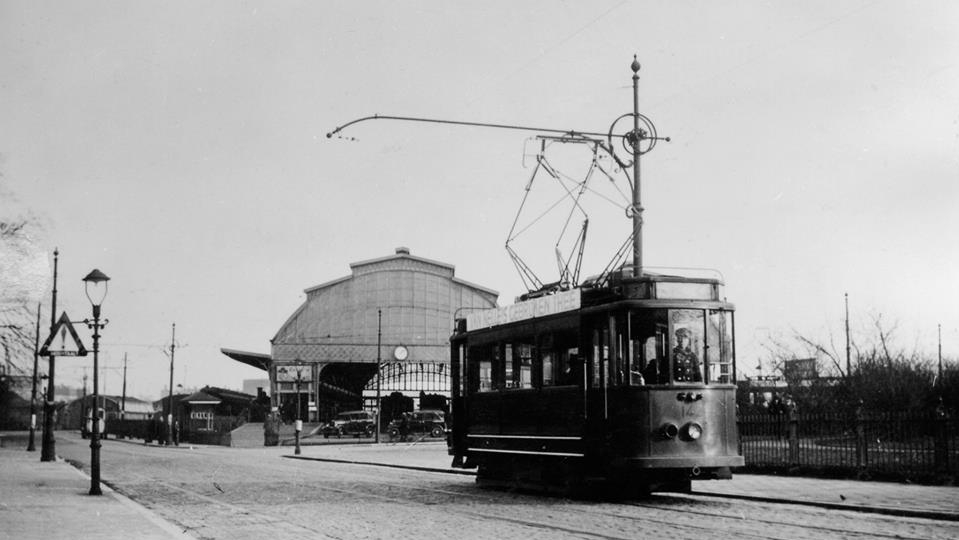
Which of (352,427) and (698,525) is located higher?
(352,427)

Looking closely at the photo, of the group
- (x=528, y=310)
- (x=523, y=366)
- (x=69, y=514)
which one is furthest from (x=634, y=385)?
(x=69, y=514)

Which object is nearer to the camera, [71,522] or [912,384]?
[71,522]

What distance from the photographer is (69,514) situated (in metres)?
14.3

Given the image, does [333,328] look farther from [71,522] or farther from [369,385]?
[71,522]

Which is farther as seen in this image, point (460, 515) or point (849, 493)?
point (849, 493)

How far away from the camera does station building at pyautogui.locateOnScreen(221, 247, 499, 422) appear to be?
71.9 m

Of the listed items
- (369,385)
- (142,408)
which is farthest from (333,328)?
(142,408)

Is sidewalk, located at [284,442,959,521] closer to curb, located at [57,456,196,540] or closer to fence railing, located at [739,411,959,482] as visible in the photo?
fence railing, located at [739,411,959,482]

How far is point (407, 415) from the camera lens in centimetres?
5797

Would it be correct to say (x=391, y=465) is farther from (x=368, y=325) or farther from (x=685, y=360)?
(x=368, y=325)

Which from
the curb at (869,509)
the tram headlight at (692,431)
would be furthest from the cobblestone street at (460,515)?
the tram headlight at (692,431)

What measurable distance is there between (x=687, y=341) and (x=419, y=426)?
43.7m

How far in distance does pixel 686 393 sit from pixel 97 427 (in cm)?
1017

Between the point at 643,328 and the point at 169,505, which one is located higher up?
the point at 643,328
